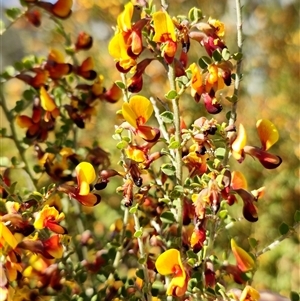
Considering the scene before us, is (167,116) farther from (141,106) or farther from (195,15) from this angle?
(195,15)

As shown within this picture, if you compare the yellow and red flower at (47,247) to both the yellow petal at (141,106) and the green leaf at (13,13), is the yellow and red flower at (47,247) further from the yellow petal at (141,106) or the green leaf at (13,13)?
the green leaf at (13,13)

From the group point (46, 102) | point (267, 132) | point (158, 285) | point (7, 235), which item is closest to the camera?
point (7, 235)

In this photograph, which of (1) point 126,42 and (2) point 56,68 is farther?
(2) point 56,68

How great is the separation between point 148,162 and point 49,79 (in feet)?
1.65

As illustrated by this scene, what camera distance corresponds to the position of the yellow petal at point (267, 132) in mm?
793

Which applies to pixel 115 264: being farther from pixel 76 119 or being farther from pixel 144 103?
pixel 144 103

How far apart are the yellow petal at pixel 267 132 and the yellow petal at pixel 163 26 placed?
6.9 inches

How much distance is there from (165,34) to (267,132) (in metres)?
0.20

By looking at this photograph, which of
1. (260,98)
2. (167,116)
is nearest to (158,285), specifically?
(167,116)

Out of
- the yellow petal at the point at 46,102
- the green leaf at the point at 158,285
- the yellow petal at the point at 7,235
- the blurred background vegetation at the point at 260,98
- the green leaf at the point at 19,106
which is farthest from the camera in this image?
the blurred background vegetation at the point at 260,98

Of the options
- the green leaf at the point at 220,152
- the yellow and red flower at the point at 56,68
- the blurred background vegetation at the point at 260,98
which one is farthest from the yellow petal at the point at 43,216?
the blurred background vegetation at the point at 260,98

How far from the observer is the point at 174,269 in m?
0.73

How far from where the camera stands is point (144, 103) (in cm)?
75

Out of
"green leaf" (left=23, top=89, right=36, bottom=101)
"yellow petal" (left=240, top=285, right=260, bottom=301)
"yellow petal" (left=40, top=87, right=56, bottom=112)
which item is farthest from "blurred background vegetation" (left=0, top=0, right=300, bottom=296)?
"yellow petal" (left=240, top=285, right=260, bottom=301)
